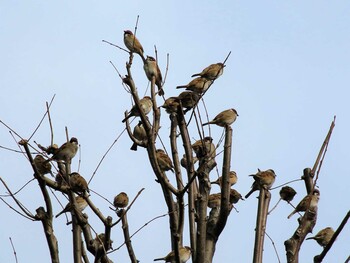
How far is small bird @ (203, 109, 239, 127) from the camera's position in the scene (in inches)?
404

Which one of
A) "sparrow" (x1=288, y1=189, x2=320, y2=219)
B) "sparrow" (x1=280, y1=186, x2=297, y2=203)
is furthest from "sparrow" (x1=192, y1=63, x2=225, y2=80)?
"sparrow" (x1=288, y1=189, x2=320, y2=219)

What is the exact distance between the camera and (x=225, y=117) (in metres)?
10.4

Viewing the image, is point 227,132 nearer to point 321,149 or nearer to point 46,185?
point 321,149

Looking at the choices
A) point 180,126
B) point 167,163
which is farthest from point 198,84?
point 180,126

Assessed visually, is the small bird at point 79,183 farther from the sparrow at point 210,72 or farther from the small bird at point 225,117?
the small bird at point 225,117

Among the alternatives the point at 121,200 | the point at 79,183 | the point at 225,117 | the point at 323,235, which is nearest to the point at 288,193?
the point at 323,235

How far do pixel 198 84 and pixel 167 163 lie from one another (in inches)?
45.5

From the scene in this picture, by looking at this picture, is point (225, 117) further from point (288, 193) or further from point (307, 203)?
point (307, 203)

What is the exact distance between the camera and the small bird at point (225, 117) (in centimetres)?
1026

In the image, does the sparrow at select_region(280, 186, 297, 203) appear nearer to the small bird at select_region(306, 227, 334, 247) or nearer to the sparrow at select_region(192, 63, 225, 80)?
the small bird at select_region(306, 227, 334, 247)

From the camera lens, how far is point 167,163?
981 cm

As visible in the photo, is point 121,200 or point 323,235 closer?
point 121,200

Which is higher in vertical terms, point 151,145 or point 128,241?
point 151,145

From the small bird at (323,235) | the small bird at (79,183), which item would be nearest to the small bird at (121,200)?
the small bird at (323,235)
